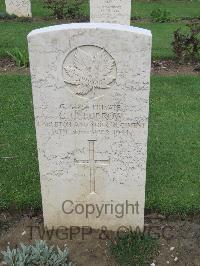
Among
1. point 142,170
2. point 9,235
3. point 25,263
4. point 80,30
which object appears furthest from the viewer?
point 9,235

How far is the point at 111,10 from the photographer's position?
33.3ft

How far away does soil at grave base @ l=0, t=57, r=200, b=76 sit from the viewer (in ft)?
30.1

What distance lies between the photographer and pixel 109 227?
4.42 metres

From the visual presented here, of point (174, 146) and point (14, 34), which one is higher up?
point (14, 34)

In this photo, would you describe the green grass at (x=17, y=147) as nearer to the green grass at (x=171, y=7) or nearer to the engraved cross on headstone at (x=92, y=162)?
the engraved cross on headstone at (x=92, y=162)

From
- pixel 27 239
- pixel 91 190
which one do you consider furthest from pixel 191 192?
pixel 27 239

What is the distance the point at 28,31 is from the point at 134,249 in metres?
9.02

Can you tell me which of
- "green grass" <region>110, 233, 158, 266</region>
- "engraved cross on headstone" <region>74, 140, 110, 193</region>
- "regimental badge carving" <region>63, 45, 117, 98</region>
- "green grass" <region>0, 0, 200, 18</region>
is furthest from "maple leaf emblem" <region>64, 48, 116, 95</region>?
"green grass" <region>0, 0, 200, 18</region>

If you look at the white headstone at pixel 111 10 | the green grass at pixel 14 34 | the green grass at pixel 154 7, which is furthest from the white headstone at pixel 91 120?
the green grass at pixel 154 7

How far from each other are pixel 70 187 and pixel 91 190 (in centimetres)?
20

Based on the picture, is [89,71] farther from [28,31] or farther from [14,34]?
[28,31]

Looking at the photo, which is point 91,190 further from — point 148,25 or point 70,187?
point 148,25

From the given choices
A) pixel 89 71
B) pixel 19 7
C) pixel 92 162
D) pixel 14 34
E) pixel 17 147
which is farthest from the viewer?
pixel 19 7

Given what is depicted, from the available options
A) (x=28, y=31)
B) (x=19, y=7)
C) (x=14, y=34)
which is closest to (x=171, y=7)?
(x=19, y=7)
